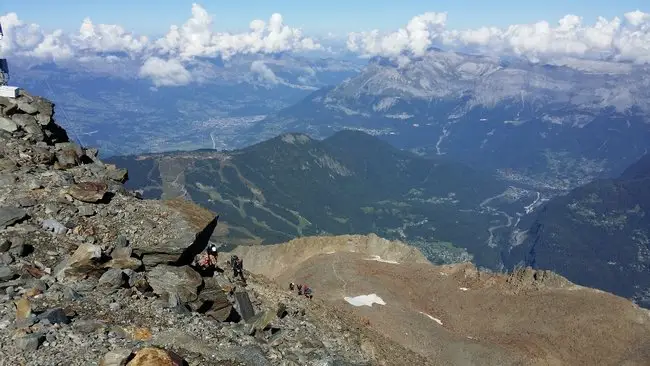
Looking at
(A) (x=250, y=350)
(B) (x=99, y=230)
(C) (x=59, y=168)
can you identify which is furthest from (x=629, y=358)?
(C) (x=59, y=168)

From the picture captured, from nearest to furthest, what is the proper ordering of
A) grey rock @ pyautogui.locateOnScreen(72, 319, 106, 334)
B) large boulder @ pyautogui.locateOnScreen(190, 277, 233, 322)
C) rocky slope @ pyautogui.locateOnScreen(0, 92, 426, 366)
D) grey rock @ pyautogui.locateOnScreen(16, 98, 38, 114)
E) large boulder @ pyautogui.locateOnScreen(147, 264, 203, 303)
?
rocky slope @ pyautogui.locateOnScreen(0, 92, 426, 366) < grey rock @ pyautogui.locateOnScreen(72, 319, 106, 334) < large boulder @ pyautogui.locateOnScreen(147, 264, 203, 303) < large boulder @ pyautogui.locateOnScreen(190, 277, 233, 322) < grey rock @ pyautogui.locateOnScreen(16, 98, 38, 114)

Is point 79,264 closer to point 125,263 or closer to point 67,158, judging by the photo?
point 125,263

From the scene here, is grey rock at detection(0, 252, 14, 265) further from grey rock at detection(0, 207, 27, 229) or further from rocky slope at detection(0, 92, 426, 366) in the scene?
grey rock at detection(0, 207, 27, 229)

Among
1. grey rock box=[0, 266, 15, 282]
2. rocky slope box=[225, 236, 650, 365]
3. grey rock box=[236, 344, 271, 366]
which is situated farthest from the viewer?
rocky slope box=[225, 236, 650, 365]

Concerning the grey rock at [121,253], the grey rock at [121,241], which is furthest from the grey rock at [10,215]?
the grey rock at [121,253]

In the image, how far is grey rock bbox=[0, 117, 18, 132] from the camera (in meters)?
46.7

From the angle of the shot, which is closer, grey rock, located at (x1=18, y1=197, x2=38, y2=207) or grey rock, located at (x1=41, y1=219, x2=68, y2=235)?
grey rock, located at (x1=41, y1=219, x2=68, y2=235)

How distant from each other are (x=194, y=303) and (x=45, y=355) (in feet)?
40.2

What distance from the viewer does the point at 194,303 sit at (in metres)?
34.0

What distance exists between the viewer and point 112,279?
30.8 meters

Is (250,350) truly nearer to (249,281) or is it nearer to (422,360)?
(249,281)

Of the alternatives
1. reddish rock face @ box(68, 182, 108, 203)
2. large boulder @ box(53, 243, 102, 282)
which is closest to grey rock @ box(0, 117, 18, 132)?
reddish rock face @ box(68, 182, 108, 203)

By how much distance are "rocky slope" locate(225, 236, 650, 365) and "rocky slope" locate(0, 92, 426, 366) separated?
18547 millimetres

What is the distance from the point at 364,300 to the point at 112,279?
169 feet
